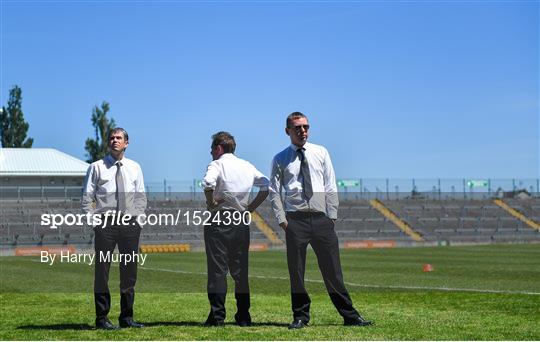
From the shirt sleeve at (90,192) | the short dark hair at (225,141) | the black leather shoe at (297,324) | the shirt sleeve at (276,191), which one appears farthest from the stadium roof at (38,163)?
the black leather shoe at (297,324)

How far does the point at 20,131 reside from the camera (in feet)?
290

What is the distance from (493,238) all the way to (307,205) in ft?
193

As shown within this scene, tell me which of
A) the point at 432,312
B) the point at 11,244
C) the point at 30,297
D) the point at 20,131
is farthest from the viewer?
the point at 20,131

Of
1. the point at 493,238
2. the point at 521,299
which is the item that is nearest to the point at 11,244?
the point at 493,238

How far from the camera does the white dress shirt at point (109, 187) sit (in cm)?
1076

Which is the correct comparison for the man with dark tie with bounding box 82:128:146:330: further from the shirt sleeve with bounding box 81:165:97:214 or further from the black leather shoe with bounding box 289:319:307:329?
the black leather shoe with bounding box 289:319:307:329

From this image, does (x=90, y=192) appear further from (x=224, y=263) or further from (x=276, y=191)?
(x=276, y=191)

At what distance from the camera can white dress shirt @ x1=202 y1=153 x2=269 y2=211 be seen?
34.9 feet

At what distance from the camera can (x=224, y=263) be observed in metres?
10.7

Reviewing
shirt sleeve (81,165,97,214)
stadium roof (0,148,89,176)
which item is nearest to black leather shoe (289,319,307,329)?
shirt sleeve (81,165,97,214)

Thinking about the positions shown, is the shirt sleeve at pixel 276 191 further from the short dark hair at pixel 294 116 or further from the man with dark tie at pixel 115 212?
the man with dark tie at pixel 115 212

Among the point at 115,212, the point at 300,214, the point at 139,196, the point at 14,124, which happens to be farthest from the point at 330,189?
the point at 14,124

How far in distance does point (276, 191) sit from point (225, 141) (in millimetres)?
928

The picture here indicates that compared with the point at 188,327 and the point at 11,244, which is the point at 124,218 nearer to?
the point at 188,327
